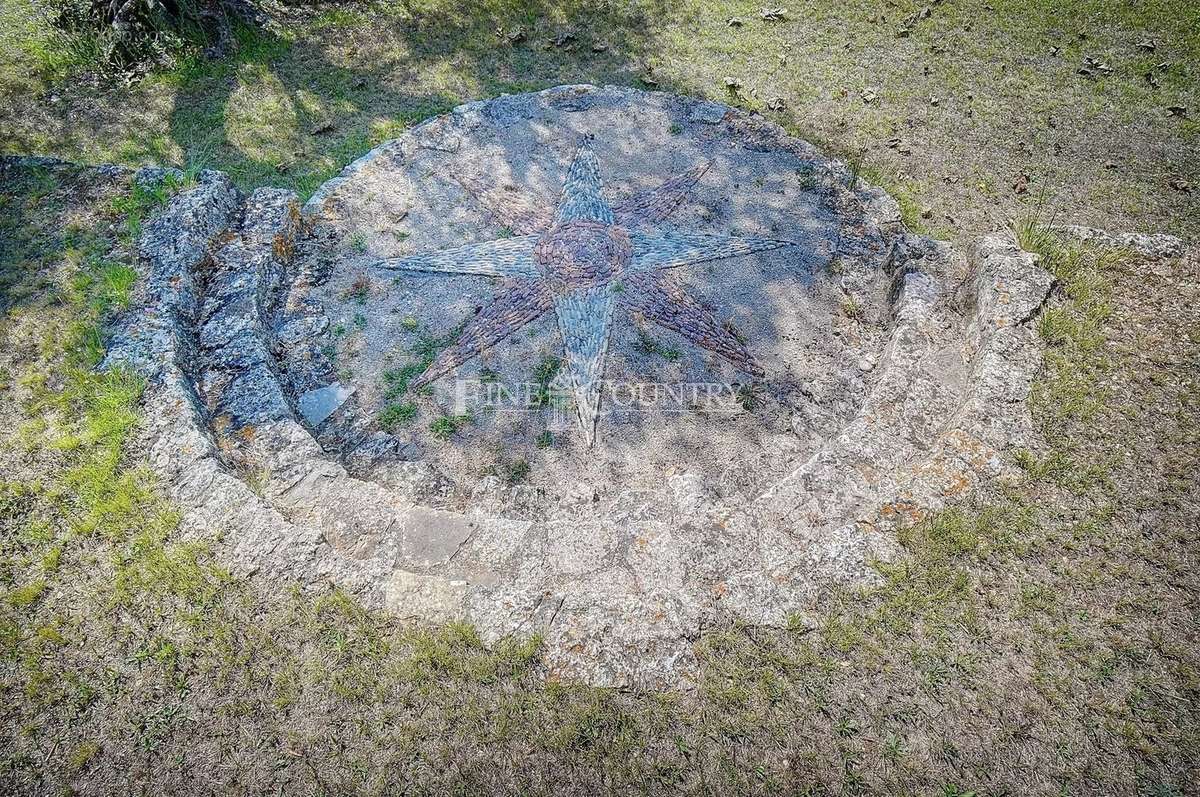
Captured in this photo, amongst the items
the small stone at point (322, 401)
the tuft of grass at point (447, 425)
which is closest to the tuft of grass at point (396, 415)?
the tuft of grass at point (447, 425)

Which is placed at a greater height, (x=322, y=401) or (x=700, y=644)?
(x=700, y=644)

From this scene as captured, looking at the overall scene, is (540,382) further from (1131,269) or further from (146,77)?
(146,77)

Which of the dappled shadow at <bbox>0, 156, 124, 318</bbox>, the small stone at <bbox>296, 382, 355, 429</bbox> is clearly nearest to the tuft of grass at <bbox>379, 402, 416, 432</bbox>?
the small stone at <bbox>296, 382, 355, 429</bbox>

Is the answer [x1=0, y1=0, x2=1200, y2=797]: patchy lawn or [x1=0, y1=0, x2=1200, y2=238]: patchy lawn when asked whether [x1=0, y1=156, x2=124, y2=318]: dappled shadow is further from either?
[x1=0, y1=0, x2=1200, y2=238]: patchy lawn

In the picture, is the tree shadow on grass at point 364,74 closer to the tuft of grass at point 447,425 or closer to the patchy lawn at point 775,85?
the patchy lawn at point 775,85

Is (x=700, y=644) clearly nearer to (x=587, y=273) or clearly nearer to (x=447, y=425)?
(x=447, y=425)

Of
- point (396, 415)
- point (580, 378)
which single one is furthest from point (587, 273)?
point (396, 415)
